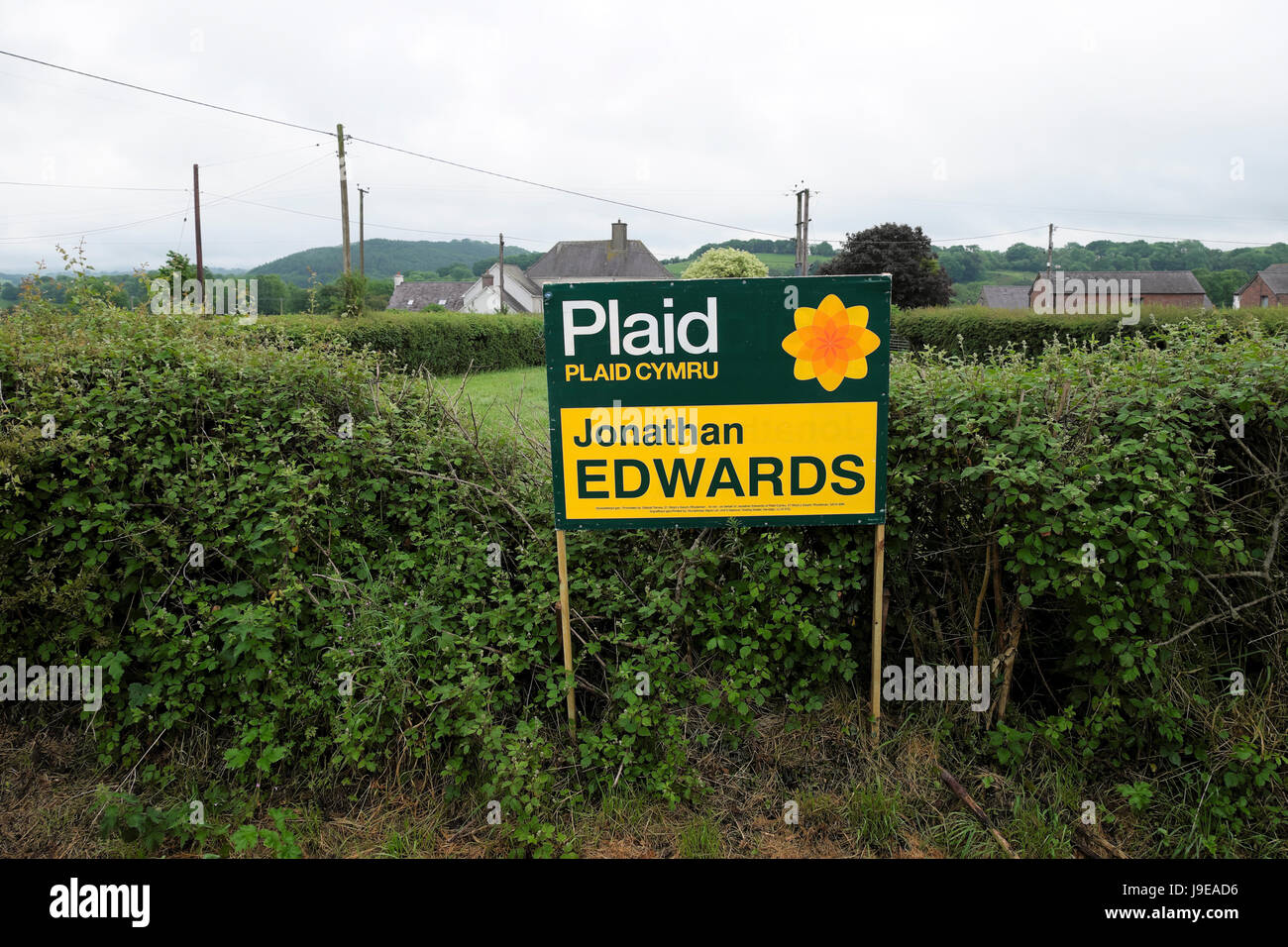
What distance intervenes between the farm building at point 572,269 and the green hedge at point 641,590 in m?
59.6

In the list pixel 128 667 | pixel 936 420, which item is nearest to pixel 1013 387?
pixel 936 420

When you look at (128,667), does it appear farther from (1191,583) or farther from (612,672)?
(1191,583)

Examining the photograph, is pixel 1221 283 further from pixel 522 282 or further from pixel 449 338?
pixel 449 338

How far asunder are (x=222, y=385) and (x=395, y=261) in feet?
376

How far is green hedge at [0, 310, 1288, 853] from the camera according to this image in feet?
11.1

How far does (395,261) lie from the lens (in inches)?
4328

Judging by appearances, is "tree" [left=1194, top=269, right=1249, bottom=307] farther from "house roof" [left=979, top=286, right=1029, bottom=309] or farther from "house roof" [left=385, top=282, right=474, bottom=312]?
"house roof" [left=385, top=282, right=474, bottom=312]

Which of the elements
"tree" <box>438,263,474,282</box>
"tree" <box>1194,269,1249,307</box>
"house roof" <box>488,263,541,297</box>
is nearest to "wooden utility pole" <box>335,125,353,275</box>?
"house roof" <box>488,263,541,297</box>

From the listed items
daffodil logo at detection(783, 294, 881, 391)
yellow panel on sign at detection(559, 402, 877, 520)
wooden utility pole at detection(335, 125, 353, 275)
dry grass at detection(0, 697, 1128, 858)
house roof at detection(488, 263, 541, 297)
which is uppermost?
house roof at detection(488, 263, 541, 297)

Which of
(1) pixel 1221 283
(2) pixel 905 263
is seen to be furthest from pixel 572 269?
(1) pixel 1221 283

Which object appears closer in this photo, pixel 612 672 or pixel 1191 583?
pixel 1191 583

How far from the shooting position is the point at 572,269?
66.7 meters

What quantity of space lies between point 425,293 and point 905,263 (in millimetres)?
43668

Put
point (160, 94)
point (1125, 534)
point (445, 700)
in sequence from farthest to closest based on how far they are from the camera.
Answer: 1. point (160, 94)
2. point (445, 700)
3. point (1125, 534)
